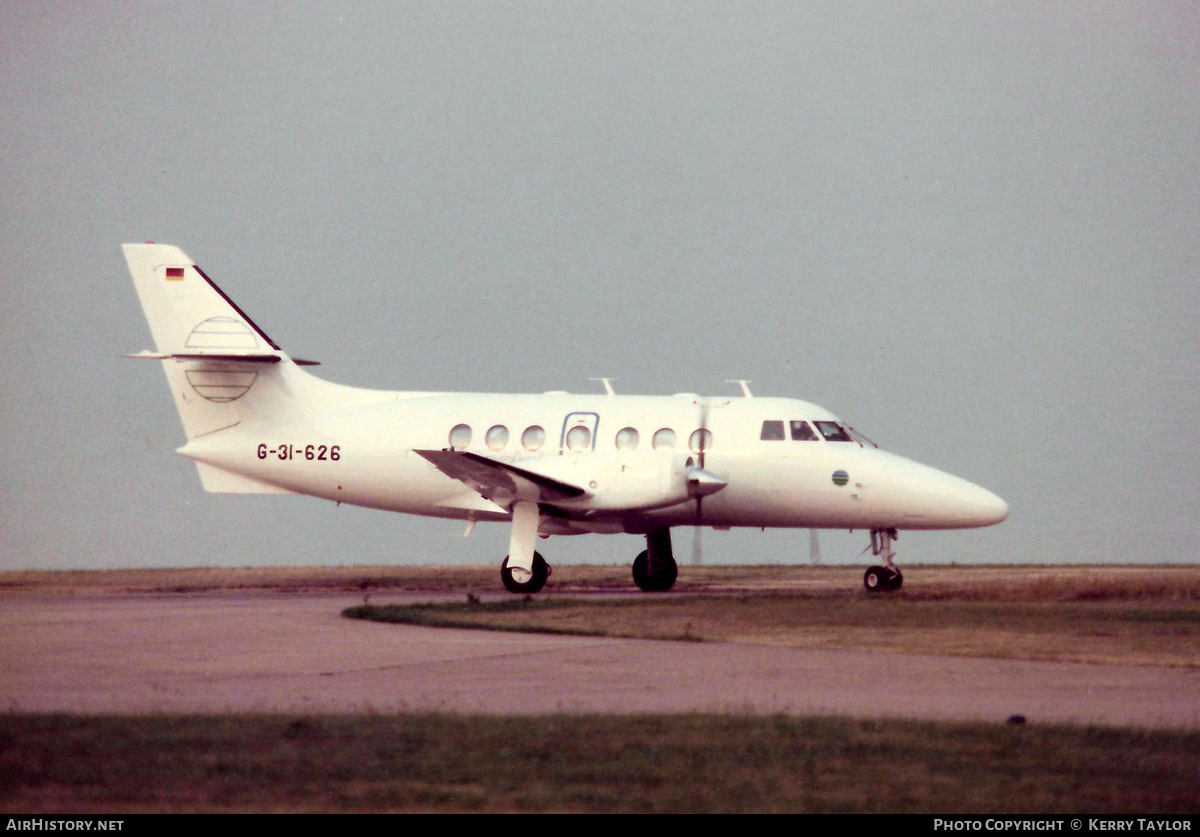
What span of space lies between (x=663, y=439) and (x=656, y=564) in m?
2.45

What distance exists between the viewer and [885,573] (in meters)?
24.0

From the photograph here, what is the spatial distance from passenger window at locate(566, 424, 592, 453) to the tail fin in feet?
17.4

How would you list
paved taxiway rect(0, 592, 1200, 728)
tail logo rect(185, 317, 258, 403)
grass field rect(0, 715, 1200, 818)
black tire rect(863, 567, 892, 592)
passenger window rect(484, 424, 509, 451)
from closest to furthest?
1. grass field rect(0, 715, 1200, 818)
2. paved taxiway rect(0, 592, 1200, 728)
3. black tire rect(863, 567, 892, 592)
4. passenger window rect(484, 424, 509, 451)
5. tail logo rect(185, 317, 258, 403)

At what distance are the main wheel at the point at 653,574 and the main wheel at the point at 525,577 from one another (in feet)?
7.70

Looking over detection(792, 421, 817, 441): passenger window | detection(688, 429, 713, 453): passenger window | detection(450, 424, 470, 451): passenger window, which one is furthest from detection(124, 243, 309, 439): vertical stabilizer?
detection(792, 421, 817, 441): passenger window

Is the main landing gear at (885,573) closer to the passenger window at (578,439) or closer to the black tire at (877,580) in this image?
the black tire at (877,580)

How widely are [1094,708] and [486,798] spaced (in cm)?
532

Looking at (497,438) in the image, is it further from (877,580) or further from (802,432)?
(877,580)

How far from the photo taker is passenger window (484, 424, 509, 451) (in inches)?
1033

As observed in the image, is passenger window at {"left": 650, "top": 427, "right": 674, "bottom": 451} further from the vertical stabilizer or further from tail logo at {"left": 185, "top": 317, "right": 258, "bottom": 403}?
tail logo at {"left": 185, "top": 317, "right": 258, "bottom": 403}

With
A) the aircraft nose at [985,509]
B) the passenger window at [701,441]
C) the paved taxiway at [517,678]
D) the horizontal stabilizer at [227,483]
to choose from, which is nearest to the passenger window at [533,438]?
the passenger window at [701,441]

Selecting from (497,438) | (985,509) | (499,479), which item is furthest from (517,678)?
(497,438)

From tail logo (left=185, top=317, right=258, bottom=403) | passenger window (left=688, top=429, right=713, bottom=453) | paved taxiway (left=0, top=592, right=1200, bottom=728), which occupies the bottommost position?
paved taxiway (left=0, top=592, right=1200, bottom=728)
